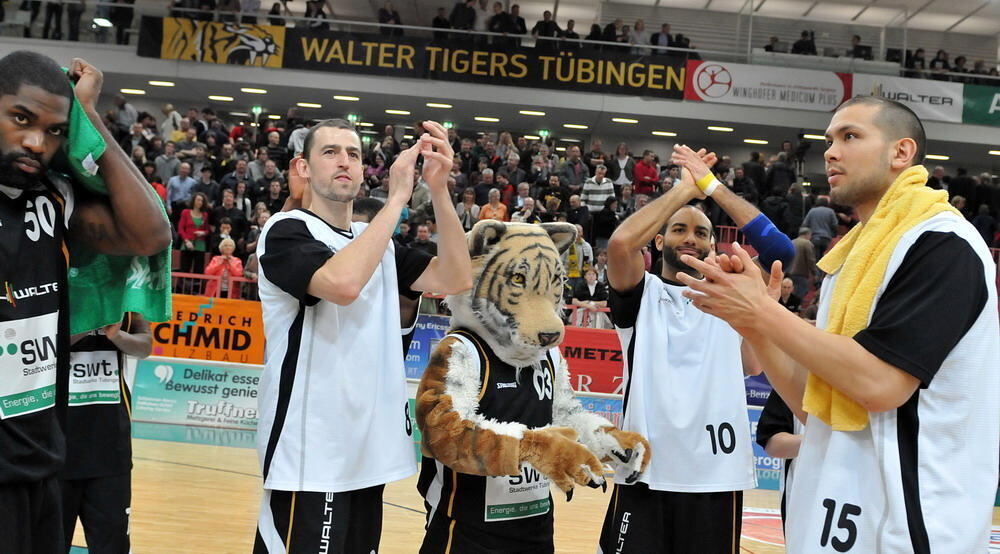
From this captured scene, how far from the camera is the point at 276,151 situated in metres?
18.9

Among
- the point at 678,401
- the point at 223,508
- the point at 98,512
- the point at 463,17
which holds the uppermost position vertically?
the point at 463,17

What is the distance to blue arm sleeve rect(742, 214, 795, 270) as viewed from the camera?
3.99 m

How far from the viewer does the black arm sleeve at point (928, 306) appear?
2322 mm

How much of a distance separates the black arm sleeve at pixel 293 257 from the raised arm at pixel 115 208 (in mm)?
715

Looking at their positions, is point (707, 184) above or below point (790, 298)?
above

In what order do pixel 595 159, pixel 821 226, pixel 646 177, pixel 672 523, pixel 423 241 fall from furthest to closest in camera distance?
pixel 595 159 < pixel 646 177 < pixel 821 226 < pixel 423 241 < pixel 672 523

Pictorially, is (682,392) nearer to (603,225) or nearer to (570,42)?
(603,225)

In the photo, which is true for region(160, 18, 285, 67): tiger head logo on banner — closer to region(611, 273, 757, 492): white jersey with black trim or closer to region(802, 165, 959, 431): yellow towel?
region(611, 273, 757, 492): white jersey with black trim

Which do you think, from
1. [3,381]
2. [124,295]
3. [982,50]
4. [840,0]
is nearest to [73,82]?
[124,295]

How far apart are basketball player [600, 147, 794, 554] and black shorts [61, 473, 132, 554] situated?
7.08 ft

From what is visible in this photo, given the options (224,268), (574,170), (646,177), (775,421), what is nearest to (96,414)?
(775,421)

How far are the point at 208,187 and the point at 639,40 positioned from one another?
12830 millimetres

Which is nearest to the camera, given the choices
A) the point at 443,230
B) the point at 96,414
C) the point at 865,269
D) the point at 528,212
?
the point at 865,269

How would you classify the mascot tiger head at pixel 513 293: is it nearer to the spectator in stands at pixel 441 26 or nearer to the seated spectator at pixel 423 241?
the seated spectator at pixel 423 241
